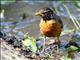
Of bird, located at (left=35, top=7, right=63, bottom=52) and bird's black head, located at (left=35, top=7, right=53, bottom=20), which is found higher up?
bird's black head, located at (left=35, top=7, right=53, bottom=20)

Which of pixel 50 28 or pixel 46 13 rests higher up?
pixel 46 13

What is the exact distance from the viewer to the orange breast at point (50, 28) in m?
6.94

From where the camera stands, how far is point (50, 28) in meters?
6.95

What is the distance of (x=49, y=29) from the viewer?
273 inches

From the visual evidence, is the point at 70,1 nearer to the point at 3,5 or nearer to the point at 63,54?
the point at 3,5

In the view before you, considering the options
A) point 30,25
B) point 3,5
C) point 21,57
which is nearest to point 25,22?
point 30,25

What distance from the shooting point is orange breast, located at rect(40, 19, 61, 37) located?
6.94 m

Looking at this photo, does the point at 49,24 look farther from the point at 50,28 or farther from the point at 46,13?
the point at 46,13

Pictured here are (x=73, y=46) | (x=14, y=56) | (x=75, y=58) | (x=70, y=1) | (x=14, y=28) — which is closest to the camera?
(x=14, y=56)

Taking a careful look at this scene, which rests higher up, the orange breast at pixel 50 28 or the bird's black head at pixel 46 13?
the bird's black head at pixel 46 13

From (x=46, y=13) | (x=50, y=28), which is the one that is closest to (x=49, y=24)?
(x=50, y=28)

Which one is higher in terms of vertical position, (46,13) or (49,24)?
(46,13)

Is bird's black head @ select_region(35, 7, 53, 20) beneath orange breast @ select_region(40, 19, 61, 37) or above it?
above

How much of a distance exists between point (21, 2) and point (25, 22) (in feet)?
6.38
